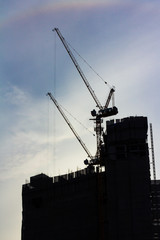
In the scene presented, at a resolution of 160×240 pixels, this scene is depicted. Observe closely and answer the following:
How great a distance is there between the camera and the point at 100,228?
14538 cm

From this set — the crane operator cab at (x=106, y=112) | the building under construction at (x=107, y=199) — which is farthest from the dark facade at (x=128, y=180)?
the crane operator cab at (x=106, y=112)

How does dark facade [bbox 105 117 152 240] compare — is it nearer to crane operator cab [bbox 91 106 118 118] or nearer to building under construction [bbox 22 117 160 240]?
building under construction [bbox 22 117 160 240]

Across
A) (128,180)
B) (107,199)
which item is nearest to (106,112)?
(128,180)

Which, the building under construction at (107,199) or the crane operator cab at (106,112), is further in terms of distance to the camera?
the crane operator cab at (106,112)

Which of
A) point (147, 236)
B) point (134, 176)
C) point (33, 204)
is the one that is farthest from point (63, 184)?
point (147, 236)

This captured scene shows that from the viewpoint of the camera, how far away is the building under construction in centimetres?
14100

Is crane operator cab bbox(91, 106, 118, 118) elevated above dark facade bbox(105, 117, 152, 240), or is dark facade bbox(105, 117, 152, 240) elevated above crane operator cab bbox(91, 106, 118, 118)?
crane operator cab bbox(91, 106, 118, 118)

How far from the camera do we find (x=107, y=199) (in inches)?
5792

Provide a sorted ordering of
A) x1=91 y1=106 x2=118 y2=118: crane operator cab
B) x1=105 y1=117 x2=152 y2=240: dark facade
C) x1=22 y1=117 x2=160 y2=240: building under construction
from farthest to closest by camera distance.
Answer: x1=91 y1=106 x2=118 y2=118: crane operator cab < x1=22 y1=117 x2=160 y2=240: building under construction < x1=105 y1=117 x2=152 y2=240: dark facade

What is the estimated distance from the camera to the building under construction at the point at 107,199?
141000 millimetres

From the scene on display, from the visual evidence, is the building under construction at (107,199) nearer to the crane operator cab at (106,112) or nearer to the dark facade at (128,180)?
the dark facade at (128,180)

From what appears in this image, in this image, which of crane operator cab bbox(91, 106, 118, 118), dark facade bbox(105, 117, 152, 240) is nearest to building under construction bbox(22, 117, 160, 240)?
dark facade bbox(105, 117, 152, 240)

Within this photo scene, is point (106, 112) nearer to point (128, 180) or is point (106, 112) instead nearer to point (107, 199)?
point (128, 180)

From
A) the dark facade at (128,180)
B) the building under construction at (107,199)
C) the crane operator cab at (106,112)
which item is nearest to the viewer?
the dark facade at (128,180)
